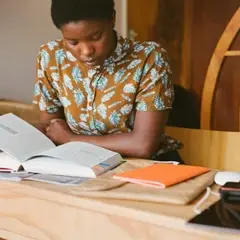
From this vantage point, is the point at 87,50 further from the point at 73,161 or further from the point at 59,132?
the point at 73,161

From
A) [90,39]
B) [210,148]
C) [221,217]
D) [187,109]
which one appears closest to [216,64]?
[187,109]

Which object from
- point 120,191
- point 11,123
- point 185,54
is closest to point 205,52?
point 185,54

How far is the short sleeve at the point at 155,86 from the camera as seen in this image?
1.40 meters

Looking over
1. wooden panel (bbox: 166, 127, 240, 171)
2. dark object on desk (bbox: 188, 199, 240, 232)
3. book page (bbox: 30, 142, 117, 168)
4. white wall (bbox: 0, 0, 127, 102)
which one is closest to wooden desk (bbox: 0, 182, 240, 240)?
dark object on desk (bbox: 188, 199, 240, 232)

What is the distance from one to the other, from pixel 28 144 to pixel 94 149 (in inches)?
6.4

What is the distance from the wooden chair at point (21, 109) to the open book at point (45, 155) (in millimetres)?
485

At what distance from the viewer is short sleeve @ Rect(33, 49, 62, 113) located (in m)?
1.55

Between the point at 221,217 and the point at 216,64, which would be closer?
the point at 221,217

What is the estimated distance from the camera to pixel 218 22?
229cm

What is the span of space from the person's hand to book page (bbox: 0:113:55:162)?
93mm

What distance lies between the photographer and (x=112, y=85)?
1450 millimetres

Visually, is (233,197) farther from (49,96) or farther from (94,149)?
(49,96)

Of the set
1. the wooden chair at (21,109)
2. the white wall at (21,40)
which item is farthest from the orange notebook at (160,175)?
the white wall at (21,40)

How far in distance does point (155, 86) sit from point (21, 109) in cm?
65
